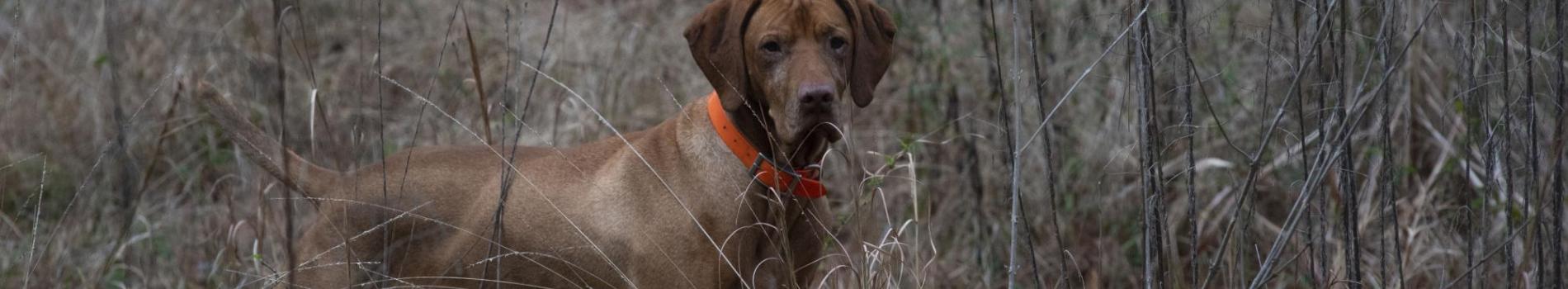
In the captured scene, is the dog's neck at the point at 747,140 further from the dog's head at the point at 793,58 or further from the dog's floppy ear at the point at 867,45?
the dog's floppy ear at the point at 867,45

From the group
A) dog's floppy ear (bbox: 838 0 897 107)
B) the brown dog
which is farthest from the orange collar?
dog's floppy ear (bbox: 838 0 897 107)

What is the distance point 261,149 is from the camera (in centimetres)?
351

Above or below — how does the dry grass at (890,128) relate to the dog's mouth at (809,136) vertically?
below

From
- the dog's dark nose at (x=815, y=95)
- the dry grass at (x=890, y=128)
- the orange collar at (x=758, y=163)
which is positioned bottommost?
the dry grass at (x=890, y=128)

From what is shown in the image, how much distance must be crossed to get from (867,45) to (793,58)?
0.73 feet

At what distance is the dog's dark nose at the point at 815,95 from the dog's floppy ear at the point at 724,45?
0.20m

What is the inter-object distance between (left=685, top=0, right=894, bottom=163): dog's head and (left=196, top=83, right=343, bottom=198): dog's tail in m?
0.97

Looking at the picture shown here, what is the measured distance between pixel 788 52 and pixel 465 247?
938 millimetres

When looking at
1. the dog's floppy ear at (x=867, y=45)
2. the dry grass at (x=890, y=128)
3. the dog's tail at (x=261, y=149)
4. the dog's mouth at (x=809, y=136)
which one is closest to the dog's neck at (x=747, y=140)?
the dog's mouth at (x=809, y=136)

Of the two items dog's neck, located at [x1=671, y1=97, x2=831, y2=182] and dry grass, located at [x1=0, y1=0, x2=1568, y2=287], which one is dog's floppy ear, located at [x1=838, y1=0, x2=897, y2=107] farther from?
dry grass, located at [x1=0, y1=0, x2=1568, y2=287]

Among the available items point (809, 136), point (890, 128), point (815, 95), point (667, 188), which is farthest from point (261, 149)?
point (890, 128)

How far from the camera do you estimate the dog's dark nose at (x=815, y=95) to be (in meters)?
2.81

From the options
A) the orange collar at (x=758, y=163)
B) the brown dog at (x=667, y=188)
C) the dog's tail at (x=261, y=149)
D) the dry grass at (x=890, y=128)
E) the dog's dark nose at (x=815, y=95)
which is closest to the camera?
the dog's dark nose at (x=815, y=95)

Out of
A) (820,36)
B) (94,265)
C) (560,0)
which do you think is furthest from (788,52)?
(560,0)
